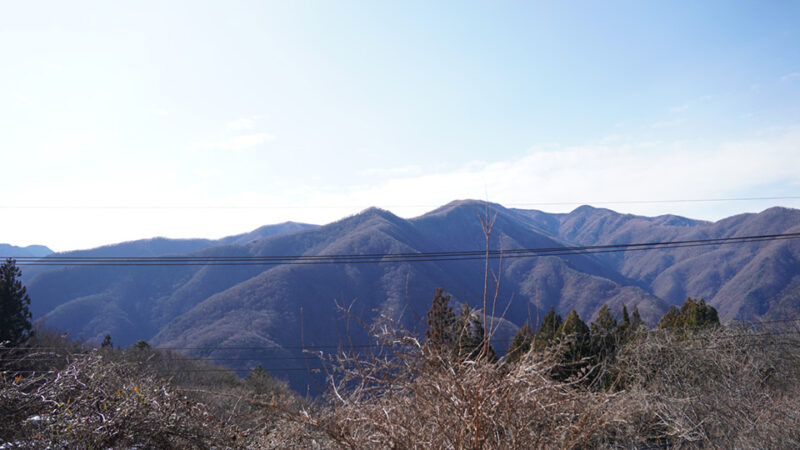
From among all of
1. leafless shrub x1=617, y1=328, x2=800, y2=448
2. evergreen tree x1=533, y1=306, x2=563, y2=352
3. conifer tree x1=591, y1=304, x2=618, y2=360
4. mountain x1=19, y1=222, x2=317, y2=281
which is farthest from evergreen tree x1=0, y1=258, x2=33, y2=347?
mountain x1=19, y1=222, x2=317, y2=281

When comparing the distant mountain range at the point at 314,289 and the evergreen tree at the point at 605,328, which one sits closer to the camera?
the evergreen tree at the point at 605,328

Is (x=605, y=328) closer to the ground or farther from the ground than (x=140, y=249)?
closer to the ground

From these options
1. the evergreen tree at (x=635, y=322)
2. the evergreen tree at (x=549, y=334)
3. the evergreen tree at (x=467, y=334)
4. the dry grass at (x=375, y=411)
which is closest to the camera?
the dry grass at (x=375, y=411)

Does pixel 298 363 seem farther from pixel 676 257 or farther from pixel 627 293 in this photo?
pixel 676 257

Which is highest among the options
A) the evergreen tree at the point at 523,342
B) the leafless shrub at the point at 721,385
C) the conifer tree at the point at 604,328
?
the evergreen tree at the point at 523,342

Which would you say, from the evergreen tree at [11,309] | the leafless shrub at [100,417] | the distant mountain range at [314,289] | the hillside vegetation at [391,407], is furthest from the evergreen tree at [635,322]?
the distant mountain range at [314,289]

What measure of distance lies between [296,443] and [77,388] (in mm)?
2949

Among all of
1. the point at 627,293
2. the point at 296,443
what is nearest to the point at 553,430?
the point at 296,443

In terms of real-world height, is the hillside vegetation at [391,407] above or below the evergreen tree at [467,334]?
below

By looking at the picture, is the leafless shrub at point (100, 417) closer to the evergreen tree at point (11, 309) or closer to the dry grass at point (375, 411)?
the dry grass at point (375, 411)

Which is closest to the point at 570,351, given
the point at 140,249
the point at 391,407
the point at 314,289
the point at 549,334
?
the point at 391,407

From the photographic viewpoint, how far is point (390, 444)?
362 cm

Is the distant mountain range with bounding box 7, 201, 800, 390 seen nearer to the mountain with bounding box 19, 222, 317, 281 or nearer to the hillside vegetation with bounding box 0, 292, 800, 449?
the mountain with bounding box 19, 222, 317, 281

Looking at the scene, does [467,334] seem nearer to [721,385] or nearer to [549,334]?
[721,385]
